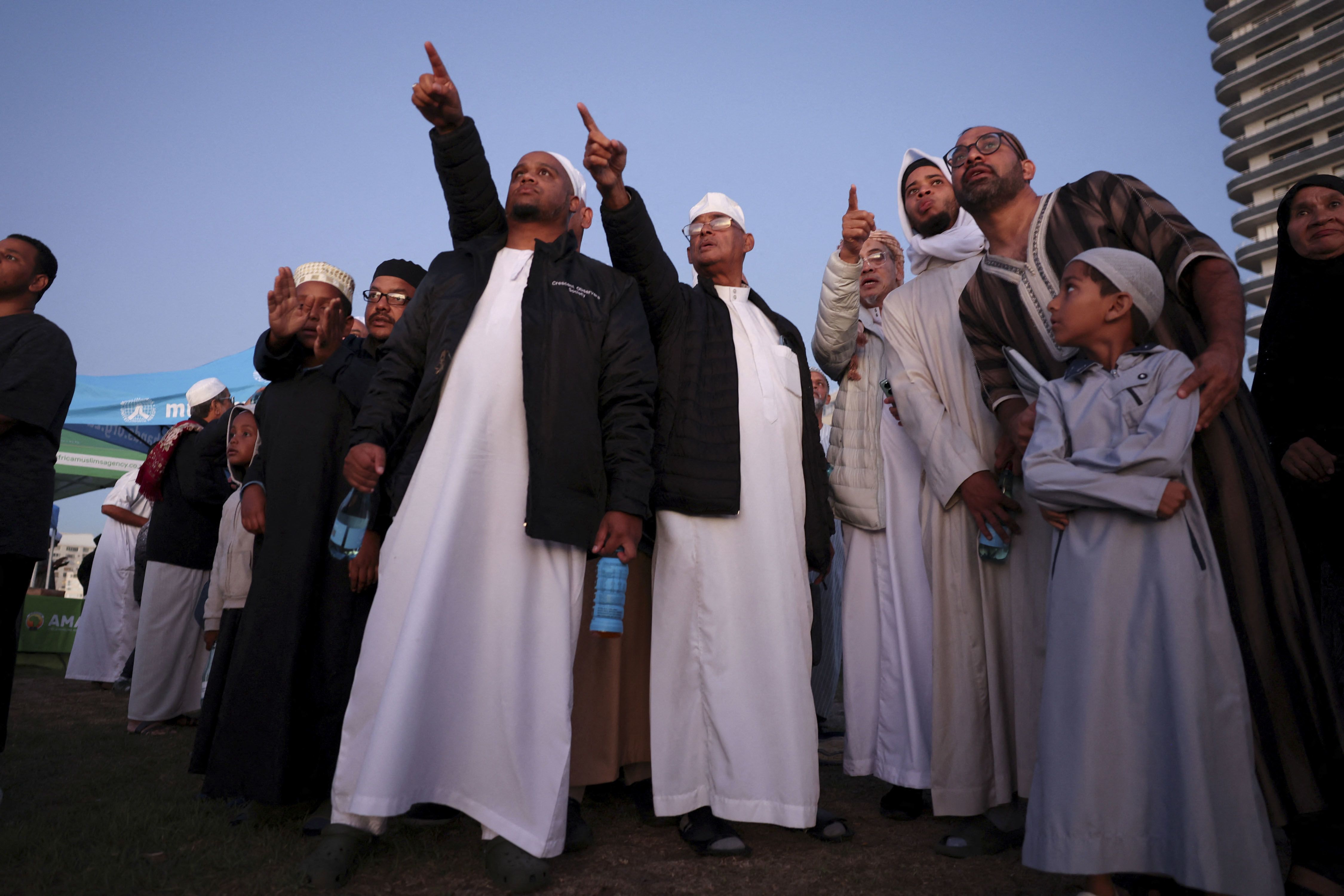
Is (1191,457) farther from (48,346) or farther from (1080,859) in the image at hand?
(48,346)

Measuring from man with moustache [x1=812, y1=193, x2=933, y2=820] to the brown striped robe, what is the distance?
998mm

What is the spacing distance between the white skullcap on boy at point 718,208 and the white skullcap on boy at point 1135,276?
153 cm

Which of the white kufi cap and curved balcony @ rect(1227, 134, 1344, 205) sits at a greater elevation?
curved balcony @ rect(1227, 134, 1344, 205)

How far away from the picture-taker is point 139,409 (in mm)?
12023

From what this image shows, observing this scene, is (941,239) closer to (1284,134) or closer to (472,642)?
(472,642)

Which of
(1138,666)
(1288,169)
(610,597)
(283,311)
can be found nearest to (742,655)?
(610,597)

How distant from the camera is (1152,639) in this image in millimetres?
2072

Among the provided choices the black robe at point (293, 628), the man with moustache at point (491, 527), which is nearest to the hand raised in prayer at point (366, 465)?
the man with moustache at point (491, 527)

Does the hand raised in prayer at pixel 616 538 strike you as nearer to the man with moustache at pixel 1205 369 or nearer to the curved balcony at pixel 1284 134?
the man with moustache at pixel 1205 369

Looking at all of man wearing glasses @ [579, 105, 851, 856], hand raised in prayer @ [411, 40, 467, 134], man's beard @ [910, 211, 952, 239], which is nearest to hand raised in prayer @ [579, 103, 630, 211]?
man wearing glasses @ [579, 105, 851, 856]

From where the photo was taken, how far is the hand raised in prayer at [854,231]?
11.0 feet

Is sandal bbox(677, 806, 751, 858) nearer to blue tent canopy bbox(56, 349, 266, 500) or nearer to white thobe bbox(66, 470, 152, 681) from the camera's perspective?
white thobe bbox(66, 470, 152, 681)

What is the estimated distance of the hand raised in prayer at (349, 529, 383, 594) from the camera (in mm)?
3072

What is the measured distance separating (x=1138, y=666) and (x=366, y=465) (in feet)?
6.94
